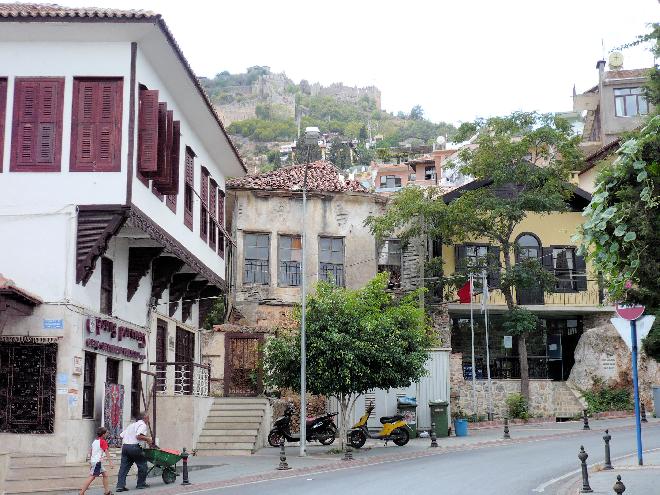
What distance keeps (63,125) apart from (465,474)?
454 inches

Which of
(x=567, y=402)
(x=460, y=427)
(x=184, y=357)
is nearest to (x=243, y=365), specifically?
(x=184, y=357)

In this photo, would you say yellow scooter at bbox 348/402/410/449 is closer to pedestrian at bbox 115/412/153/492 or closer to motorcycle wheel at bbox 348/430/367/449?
motorcycle wheel at bbox 348/430/367/449

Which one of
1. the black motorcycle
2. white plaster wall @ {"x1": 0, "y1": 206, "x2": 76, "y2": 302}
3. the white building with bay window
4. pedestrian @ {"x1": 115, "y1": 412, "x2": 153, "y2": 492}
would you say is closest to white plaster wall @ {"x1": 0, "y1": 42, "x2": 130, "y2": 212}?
the white building with bay window

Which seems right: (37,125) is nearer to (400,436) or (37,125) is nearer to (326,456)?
(326,456)

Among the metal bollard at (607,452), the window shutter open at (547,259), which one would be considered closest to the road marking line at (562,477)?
the metal bollard at (607,452)

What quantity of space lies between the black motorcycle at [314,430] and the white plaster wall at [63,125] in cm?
1153

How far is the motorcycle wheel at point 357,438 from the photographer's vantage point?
86.5 ft

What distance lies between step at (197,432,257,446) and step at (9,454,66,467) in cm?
832

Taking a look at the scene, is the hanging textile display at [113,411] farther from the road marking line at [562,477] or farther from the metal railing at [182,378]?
the road marking line at [562,477]

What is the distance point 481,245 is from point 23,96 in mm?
25913

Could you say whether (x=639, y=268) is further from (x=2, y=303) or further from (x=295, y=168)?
(x=295, y=168)

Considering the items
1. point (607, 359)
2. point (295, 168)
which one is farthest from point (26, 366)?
point (607, 359)

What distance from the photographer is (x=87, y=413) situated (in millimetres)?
20172

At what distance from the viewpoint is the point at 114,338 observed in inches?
843
